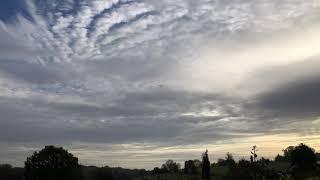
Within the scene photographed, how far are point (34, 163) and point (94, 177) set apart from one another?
38364mm

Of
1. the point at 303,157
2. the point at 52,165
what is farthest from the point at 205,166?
the point at 52,165

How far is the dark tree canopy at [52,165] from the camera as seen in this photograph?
148 meters

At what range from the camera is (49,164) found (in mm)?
150250

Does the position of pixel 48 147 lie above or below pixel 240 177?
above

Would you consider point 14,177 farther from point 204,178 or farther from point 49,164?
point 204,178

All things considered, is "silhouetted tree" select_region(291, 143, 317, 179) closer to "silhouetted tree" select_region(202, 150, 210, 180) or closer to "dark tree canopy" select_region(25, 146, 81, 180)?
Result: "silhouetted tree" select_region(202, 150, 210, 180)

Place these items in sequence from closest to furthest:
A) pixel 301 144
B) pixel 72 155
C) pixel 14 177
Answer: pixel 72 155, pixel 301 144, pixel 14 177

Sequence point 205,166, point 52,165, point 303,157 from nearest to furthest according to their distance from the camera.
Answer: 1. point 52,165
2. point 205,166
3. point 303,157

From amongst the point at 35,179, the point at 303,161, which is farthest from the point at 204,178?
the point at 35,179

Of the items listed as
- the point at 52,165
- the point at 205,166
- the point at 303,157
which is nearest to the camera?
the point at 52,165

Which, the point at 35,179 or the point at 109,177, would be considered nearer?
the point at 35,179

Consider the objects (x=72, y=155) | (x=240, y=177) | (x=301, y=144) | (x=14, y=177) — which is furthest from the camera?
(x=14, y=177)

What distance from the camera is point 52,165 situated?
150125mm

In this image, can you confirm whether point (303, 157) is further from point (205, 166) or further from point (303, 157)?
point (205, 166)
